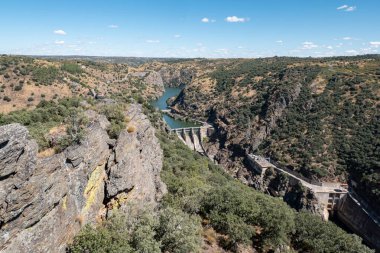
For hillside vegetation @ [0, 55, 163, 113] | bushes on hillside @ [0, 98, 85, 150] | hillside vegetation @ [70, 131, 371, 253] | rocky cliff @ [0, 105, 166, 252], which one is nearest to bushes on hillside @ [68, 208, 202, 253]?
hillside vegetation @ [70, 131, 371, 253]

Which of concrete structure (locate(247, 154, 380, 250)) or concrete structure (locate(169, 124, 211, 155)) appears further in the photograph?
concrete structure (locate(169, 124, 211, 155))

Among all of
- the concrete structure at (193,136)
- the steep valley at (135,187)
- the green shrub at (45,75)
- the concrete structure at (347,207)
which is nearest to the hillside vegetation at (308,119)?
the steep valley at (135,187)

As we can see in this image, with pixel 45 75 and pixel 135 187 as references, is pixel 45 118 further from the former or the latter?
pixel 45 75

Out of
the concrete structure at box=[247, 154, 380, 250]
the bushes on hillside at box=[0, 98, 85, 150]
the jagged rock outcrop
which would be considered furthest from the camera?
the concrete structure at box=[247, 154, 380, 250]

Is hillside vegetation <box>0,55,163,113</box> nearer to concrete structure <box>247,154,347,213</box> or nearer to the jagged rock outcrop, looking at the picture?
the jagged rock outcrop

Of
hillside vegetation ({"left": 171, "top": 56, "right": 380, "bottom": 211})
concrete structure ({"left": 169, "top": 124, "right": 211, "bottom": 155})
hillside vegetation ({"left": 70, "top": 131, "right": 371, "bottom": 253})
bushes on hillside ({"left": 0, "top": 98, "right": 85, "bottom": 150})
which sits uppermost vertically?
bushes on hillside ({"left": 0, "top": 98, "right": 85, "bottom": 150})

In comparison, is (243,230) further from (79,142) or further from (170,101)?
(170,101)

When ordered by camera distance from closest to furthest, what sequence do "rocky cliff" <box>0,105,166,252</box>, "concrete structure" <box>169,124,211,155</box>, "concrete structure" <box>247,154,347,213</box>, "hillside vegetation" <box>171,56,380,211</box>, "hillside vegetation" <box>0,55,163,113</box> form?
"rocky cliff" <box>0,105,166,252</box> → "concrete structure" <box>247,154,347,213</box> → "hillside vegetation" <box>171,56,380,211</box> → "hillside vegetation" <box>0,55,163,113</box> → "concrete structure" <box>169,124,211,155</box>

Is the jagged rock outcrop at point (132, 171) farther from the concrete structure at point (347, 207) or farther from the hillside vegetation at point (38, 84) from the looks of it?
the concrete structure at point (347, 207)

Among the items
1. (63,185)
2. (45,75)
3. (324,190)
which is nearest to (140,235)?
(63,185)
